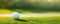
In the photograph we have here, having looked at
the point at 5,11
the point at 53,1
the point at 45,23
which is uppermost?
the point at 53,1

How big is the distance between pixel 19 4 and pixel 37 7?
1015 millimetres

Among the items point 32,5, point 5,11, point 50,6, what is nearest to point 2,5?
point 5,11

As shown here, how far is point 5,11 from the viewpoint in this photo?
25.3ft

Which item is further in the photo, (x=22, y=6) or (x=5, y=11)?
(x=22, y=6)

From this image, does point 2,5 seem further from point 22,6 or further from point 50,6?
point 50,6

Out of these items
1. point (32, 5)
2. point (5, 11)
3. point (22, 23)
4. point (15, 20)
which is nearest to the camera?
point (22, 23)

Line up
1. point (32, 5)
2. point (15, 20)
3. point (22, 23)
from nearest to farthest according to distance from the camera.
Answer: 1. point (22, 23)
2. point (15, 20)
3. point (32, 5)

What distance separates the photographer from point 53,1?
8383 mm

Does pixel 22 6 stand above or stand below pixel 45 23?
above

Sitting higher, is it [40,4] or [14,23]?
[40,4]

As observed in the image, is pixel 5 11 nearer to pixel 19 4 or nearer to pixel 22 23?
pixel 19 4

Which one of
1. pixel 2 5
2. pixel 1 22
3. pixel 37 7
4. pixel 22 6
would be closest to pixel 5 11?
Result: pixel 2 5

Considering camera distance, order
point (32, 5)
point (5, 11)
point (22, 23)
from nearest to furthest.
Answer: point (22, 23), point (5, 11), point (32, 5)

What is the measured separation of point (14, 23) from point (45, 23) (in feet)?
3.47
